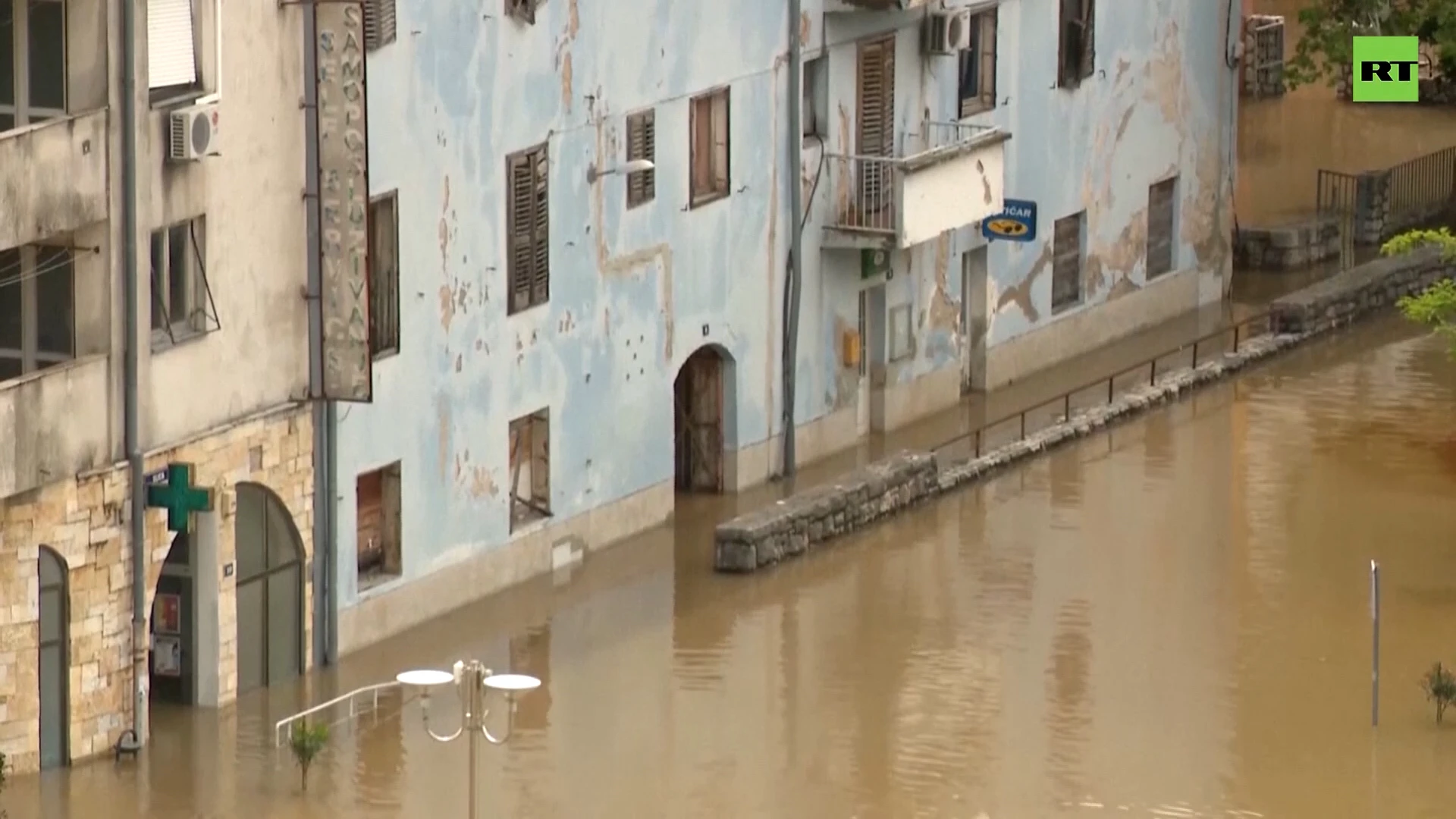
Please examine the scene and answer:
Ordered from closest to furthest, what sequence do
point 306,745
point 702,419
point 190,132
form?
point 306,745 < point 190,132 < point 702,419

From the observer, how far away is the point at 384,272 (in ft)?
123

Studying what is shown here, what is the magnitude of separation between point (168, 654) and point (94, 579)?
232 cm

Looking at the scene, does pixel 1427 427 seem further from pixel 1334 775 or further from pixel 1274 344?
pixel 1334 775

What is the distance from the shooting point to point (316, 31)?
35.2 m

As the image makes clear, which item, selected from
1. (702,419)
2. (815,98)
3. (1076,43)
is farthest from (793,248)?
(1076,43)

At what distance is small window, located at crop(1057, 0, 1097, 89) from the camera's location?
51125 mm

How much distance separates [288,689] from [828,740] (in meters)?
5.18

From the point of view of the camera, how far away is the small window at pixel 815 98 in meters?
45.2

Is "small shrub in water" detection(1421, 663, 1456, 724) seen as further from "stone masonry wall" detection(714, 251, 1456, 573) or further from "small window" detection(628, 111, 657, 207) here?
"small window" detection(628, 111, 657, 207)

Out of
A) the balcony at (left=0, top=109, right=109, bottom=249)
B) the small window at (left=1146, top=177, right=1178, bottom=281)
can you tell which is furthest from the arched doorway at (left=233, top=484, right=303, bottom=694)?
the small window at (left=1146, top=177, right=1178, bottom=281)

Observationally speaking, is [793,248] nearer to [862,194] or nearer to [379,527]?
[862,194]

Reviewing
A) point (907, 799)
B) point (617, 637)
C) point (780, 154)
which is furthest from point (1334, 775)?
point (780, 154)

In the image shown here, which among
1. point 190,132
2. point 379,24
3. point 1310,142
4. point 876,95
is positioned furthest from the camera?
point 1310,142

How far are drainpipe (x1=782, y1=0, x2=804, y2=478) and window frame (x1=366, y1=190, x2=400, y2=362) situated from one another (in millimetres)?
8223
